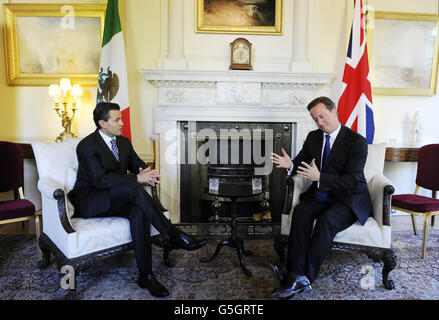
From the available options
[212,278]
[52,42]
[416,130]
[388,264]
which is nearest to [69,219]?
[212,278]

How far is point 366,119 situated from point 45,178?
10.3 ft

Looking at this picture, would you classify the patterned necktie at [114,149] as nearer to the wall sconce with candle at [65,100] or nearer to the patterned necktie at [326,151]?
the wall sconce with candle at [65,100]

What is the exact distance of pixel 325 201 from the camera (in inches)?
94.3

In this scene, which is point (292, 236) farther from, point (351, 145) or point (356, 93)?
point (356, 93)

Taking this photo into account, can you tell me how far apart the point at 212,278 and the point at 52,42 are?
3232 mm

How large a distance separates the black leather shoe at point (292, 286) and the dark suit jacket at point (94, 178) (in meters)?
1.23

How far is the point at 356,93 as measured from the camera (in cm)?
356

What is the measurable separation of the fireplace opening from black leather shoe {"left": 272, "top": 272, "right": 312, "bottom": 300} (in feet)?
5.52

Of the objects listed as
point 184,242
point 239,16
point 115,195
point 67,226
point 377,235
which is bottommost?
point 184,242

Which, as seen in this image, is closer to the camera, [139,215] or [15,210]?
[139,215]
